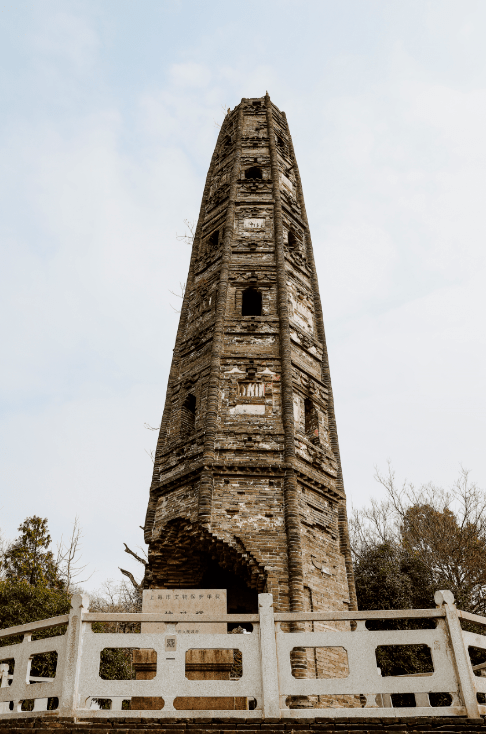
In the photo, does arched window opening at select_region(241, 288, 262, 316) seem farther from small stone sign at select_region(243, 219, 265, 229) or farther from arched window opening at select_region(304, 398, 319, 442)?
arched window opening at select_region(304, 398, 319, 442)

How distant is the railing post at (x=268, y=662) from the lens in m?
5.50

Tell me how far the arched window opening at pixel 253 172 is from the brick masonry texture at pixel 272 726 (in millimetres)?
17553

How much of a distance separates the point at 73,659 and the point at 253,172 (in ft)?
57.6

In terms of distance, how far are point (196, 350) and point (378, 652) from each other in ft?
36.7

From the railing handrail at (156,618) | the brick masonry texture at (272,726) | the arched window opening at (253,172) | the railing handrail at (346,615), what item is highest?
the arched window opening at (253,172)

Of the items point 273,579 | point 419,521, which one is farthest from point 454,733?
point 419,521

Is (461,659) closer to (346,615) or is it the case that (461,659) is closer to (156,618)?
(346,615)

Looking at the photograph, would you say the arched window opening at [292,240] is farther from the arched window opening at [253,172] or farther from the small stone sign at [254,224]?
the arched window opening at [253,172]

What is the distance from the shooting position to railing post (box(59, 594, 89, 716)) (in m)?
5.53

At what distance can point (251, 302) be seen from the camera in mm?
16875

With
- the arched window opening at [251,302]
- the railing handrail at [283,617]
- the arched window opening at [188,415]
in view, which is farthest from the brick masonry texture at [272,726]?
the arched window opening at [251,302]

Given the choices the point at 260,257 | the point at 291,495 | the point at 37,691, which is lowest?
the point at 37,691

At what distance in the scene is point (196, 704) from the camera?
7.97 meters

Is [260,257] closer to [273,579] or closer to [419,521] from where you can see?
[273,579]
